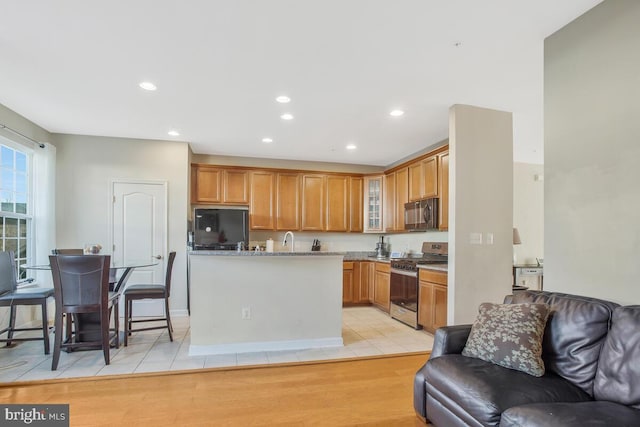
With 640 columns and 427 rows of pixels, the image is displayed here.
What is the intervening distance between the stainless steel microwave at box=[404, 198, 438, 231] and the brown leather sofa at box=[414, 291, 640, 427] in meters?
2.46

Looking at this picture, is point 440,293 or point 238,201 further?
point 238,201

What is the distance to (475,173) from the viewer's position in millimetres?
3553

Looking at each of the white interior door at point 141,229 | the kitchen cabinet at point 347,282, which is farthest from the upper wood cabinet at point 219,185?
the kitchen cabinet at point 347,282

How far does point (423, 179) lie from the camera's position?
495 cm

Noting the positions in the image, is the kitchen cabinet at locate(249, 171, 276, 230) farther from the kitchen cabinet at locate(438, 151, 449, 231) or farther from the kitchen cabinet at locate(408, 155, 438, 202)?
the kitchen cabinet at locate(438, 151, 449, 231)

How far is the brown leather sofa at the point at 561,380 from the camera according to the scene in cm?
154

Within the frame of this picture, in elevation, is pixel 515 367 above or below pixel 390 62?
below

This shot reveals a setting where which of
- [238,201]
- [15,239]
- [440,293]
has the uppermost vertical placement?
[238,201]

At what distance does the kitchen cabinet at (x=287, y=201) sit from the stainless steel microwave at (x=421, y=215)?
76.1 inches

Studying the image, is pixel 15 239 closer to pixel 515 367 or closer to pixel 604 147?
pixel 515 367

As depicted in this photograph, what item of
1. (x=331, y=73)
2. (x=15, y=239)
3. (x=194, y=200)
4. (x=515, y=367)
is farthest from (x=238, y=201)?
(x=515, y=367)

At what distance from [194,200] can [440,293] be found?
4048mm

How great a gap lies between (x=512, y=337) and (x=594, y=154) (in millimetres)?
1276

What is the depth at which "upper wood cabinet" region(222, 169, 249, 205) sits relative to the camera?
19.2 ft
